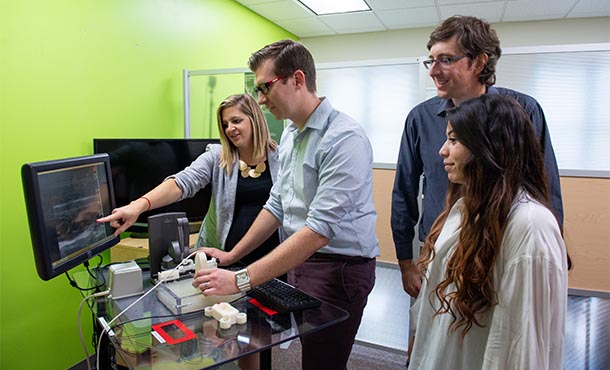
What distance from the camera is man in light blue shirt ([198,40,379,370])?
1214 mm

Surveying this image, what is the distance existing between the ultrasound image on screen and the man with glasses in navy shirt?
109 cm

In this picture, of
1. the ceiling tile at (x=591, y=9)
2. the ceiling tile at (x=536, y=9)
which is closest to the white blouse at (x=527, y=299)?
the ceiling tile at (x=536, y=9)

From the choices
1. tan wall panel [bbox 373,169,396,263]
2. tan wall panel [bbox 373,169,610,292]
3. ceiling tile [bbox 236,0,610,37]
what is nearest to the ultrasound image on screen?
tan wall panel [bbox 373,169,396,263]

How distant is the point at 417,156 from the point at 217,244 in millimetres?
911

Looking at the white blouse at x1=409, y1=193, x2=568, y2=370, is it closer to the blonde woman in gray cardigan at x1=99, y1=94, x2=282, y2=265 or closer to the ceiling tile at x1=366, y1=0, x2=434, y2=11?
the blonde woman in gray cardigan at x1=99, y1=94, x2=282, y2=265

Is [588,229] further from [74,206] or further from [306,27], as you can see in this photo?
[306,27]

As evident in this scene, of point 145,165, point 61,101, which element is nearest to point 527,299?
point 145,165

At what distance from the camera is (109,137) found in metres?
2.62

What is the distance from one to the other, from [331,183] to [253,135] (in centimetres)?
75

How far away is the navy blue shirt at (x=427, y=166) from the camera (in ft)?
4.66

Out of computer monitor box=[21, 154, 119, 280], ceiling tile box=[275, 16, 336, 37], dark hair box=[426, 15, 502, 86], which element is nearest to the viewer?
computer monitor box=[21, 154, 119, 280]

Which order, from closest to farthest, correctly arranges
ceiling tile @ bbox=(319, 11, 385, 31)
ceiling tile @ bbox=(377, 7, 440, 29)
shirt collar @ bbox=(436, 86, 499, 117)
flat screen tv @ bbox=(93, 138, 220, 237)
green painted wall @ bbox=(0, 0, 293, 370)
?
shirt collar @ bbox=(436, 86, 499, 117), green painted wall @ bbox=(0, 0, 293, 370), flat screen tv @ bbox=(93, 138, 220, 237), ceiling tile @ bbox=(377, 7, 440, 29), ceiling tile @ bbox=(319, 11, 385, 31)

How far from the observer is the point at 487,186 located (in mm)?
951

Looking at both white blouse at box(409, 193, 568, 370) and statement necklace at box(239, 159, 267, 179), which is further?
statement necklace at box(239, 159, 267, 179)
